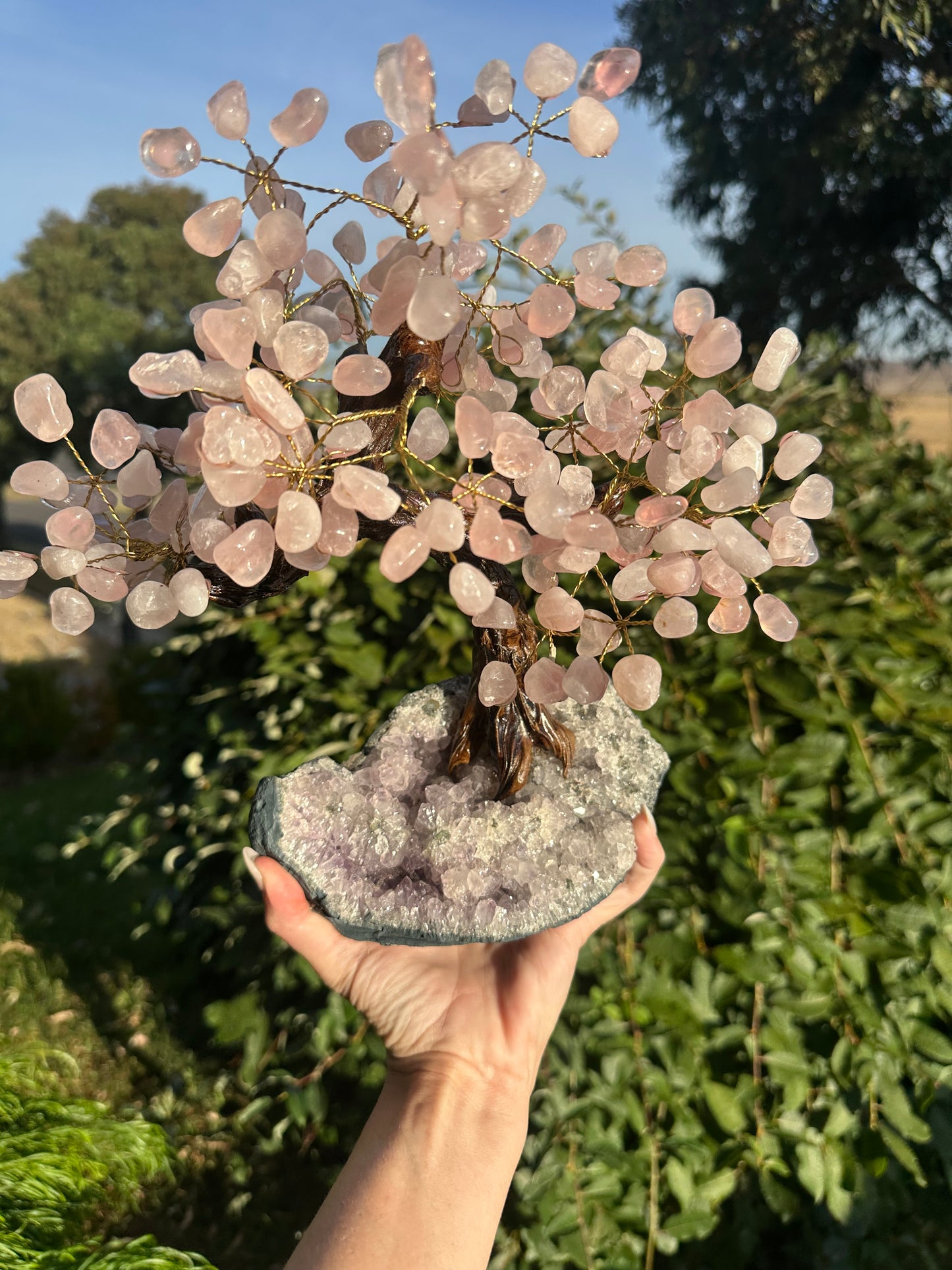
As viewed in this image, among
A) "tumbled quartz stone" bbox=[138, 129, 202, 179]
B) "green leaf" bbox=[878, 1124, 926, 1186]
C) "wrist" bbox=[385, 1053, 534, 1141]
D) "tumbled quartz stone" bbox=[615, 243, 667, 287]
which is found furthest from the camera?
"green leaf" bbox=[878, 1124, 926, 1186]

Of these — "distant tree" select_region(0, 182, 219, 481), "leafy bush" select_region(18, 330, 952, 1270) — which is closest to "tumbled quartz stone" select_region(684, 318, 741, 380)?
"leafy bush" select_region(18, 330, 952, 1270)

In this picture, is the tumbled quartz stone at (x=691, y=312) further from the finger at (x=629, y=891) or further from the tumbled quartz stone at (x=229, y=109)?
the finger at (x=629, y=891)

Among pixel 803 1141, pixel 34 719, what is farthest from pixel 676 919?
pixel 34 719

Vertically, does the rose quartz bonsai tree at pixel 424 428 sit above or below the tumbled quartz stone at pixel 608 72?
below

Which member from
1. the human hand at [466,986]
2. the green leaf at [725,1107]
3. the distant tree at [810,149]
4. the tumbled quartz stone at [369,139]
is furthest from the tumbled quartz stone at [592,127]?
the distant tree at [810,149]

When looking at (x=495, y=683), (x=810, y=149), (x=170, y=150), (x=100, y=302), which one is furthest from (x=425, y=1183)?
(x=100, y=302)

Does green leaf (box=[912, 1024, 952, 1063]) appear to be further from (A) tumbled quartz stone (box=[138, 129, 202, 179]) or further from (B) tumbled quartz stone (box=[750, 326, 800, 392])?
(A) tumbled quartz stone (box=[138, 129, 202, 179])

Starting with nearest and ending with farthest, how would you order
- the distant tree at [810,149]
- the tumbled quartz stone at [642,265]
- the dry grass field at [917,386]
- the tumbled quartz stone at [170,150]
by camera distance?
the tumbled quartz stone at [170,150] → the tumbled quartz stone at [642,265] → the distant tree at [810,149] → the dry grass field at [917,386]
